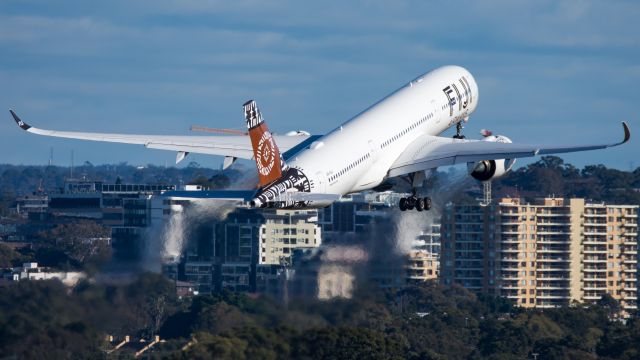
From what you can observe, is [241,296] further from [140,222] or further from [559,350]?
[559,350]

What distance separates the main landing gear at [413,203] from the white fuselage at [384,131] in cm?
288

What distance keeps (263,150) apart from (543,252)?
10509 centimetres

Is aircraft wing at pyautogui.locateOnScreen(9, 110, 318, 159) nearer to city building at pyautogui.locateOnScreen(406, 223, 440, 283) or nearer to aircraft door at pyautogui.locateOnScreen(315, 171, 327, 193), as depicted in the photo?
aircraft door at pyautogui.locateOnScreen(315, 171, 327, 193)

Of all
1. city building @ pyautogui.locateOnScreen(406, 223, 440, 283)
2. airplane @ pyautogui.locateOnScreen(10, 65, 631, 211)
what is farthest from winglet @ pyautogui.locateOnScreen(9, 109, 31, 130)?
city building @ pyautogui.locateOnScreen(406, 223, 440, 283)

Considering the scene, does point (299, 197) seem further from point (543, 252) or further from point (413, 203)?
point (543, 252)

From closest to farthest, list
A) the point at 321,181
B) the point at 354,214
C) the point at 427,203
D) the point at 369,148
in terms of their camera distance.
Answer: the point at 321,181
the point at 369,148
the point at 427,203
the point at 354,214

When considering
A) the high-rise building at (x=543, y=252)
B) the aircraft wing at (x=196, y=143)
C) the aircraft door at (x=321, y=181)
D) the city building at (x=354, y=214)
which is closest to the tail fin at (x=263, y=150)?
the aircraft door at (x=321, y=181)

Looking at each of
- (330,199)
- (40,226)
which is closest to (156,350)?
(330,199)

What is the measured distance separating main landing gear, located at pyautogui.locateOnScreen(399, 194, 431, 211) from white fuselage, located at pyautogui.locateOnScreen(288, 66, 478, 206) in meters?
2.88

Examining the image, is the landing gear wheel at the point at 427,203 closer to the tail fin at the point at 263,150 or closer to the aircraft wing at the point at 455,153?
the aircraft wing at the point at 455,153

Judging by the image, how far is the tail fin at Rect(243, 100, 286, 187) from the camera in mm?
73125

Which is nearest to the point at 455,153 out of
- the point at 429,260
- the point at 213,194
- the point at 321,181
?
the point at 321,181

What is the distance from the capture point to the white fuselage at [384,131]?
7694cm

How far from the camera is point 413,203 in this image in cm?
8569
